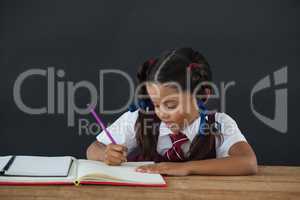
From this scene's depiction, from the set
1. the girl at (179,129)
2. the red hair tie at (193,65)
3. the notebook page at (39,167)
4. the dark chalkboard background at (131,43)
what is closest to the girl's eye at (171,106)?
the girl at (179,129)

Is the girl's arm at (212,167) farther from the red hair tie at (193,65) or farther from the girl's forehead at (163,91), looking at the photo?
the red hair tie at (193,65)

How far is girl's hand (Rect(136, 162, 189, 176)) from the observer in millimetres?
1499

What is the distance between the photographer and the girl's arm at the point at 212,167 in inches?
59.4

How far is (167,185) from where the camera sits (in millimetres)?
1363

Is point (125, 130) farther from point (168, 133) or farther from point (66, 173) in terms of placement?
point (66, 173)

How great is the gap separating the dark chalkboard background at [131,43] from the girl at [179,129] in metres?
0.60

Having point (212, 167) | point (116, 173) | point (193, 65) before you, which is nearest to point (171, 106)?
point (193, 65)

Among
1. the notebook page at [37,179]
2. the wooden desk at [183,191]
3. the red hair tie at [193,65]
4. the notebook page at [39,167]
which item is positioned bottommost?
Answer: the wooden desk at [183,191]

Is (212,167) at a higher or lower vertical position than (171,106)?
lower

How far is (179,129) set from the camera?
6.22 feet

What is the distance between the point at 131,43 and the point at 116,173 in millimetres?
1182

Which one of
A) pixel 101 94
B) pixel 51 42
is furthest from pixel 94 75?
pixel 51 42

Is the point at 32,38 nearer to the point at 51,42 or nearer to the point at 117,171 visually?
the point at 51,42

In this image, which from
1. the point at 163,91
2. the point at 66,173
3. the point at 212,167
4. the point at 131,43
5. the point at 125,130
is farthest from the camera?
the point at 131,43
